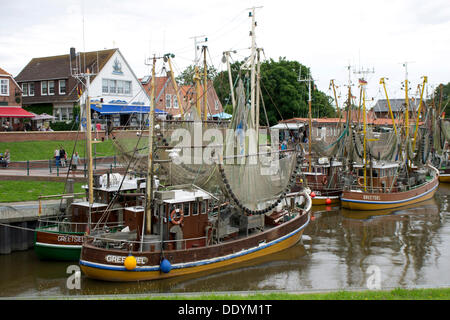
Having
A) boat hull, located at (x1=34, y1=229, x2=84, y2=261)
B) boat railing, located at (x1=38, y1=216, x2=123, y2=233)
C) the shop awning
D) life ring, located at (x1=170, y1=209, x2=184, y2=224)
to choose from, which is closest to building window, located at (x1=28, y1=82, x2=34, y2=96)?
the shop awning

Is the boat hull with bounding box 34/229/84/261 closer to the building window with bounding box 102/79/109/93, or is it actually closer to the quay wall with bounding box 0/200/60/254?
the quay wall with bounding box 0/200/60/254

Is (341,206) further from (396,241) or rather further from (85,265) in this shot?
(85,265)

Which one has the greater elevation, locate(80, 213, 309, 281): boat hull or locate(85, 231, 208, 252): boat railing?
locate(85, 231, 208, 252): boat railing

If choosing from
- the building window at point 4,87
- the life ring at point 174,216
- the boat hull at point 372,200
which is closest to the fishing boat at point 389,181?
the boat hull at point 372,200

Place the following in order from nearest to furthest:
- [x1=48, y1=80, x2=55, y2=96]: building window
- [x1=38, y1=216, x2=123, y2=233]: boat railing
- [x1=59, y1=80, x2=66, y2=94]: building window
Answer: [x1=38, y1=216, x2=123, y2=233]: boat railing < [x1=59, y1=80, x2=66, y2=94]: building window < [x1=48, y1=80, x2=55, y2=96]: building window

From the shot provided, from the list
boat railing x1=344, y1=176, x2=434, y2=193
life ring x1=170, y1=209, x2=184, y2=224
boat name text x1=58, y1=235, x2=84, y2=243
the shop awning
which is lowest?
boat name text x1=58, y1=235, x2=84, y2=243

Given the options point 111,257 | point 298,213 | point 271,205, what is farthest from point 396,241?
point 111,257

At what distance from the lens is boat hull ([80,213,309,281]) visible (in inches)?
687

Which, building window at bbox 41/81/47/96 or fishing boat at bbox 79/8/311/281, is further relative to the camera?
building window at bbox 41/81/47/96

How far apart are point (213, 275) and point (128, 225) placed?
4457 millimetres

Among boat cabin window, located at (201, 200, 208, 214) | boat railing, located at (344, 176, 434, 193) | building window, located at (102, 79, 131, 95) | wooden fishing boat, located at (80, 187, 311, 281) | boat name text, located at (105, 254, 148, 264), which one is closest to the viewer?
boat name text, located at (105, 254, 148, 264)

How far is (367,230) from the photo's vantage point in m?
28.8

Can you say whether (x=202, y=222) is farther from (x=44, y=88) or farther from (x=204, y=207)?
(x=44, y=88)

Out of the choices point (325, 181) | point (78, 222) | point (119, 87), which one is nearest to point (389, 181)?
point (325, 181)
